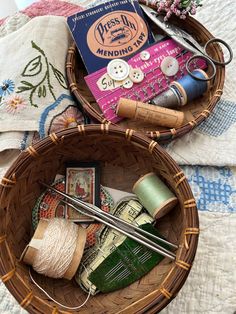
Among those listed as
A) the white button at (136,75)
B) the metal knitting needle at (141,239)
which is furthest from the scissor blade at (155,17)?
the metal knitting needle at (141,239)

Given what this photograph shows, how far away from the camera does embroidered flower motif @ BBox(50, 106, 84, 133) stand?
2.93 feet

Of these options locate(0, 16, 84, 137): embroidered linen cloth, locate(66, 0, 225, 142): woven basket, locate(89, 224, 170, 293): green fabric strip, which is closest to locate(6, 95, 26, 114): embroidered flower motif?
locate(0, 16, 84, 137): embroidered linen cloth

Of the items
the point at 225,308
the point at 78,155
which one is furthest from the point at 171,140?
the point at 225,308

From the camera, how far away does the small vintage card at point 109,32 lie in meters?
0.96

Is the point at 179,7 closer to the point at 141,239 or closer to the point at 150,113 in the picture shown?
→ the point at 150,113

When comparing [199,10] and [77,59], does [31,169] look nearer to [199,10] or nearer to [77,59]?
[77,59]

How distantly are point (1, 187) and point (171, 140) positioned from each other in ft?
1.18

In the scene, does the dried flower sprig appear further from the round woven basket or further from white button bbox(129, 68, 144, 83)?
the round woven basket

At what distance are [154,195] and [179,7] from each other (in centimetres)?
43

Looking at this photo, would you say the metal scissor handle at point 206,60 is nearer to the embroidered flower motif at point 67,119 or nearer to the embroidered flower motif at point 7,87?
the embroidered flower motif at point 67,119

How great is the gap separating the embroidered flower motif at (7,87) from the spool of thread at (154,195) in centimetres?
31

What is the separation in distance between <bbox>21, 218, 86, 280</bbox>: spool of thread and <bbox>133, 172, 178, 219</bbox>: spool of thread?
133 millimetres

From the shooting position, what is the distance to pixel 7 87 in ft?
2.95

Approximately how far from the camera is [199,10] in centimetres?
112
